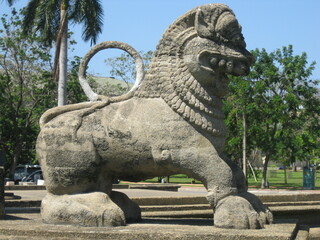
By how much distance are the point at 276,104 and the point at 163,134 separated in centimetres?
2049

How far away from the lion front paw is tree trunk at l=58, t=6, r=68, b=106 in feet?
43.0

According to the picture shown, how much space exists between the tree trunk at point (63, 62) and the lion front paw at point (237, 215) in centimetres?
1312

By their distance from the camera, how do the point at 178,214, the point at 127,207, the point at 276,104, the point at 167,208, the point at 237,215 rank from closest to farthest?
the point at 237,215, the point at 127,207, the point at 178,214, the point at 167,208, the point at 276,104

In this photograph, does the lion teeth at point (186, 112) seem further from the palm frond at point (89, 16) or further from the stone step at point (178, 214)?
the palm frond at point (89, 16)

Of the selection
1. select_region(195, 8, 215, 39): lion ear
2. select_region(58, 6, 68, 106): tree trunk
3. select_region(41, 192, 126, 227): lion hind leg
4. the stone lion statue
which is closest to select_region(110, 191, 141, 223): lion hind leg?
the stone lion statue

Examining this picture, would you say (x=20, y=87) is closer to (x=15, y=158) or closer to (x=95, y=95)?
(x=15, y=158)

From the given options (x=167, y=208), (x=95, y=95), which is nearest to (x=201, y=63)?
(x=95, y=95)

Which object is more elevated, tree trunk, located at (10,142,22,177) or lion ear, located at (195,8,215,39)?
lion ear, located at (195,8,215,39)

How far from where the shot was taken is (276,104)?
82.8 ft

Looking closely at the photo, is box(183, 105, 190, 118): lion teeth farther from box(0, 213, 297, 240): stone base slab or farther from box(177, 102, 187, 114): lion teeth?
box(0, 213, 297, 240): stone base slab

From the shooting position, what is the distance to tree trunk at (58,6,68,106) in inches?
707

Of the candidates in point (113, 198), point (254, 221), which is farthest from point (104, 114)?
point (254, 221)

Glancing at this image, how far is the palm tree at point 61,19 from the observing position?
18.8m

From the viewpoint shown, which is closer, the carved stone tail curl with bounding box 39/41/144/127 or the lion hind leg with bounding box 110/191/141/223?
the carved stone tail curl with bounding box 39/41/144/127
